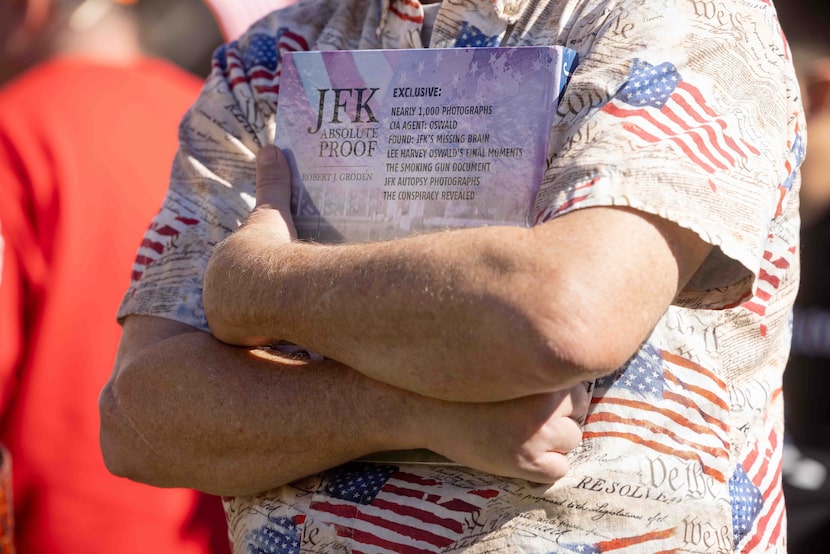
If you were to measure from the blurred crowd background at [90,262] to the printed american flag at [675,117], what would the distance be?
6.52 feet

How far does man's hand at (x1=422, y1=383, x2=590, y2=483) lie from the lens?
122 cm

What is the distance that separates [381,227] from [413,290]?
245mm

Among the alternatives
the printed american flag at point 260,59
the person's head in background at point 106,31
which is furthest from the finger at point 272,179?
the person's head in background at point 106,31

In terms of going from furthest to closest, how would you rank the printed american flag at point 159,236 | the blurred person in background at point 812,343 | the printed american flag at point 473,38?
the blurred person in background at point 812,343 → the printed american flag at point 159,236 → the printed american flag at point 473,38

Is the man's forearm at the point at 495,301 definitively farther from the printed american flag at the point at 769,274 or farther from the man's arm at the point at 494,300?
the printed american flag at the point at 769,274

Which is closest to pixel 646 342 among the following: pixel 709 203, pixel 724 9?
pixel 709 203

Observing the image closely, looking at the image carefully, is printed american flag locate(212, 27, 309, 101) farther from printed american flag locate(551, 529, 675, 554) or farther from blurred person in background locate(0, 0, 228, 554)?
blurred person in background locate(0, 0, 228, 554)

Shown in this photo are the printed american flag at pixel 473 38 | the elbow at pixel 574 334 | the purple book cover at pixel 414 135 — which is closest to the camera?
the elbow at pixel 574 334

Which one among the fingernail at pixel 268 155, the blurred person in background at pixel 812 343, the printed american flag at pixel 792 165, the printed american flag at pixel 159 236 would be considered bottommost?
the blurred person in background at pixel 812 343

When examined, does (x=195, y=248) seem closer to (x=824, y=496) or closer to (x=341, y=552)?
Answer: (x=341, y=552)

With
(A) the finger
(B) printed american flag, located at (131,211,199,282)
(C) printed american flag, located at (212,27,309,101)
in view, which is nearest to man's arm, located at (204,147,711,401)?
(A) the finger

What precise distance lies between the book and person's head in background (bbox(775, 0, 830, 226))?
8.03 ft

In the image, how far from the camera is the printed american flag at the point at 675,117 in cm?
121

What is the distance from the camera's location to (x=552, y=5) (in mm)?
1497
